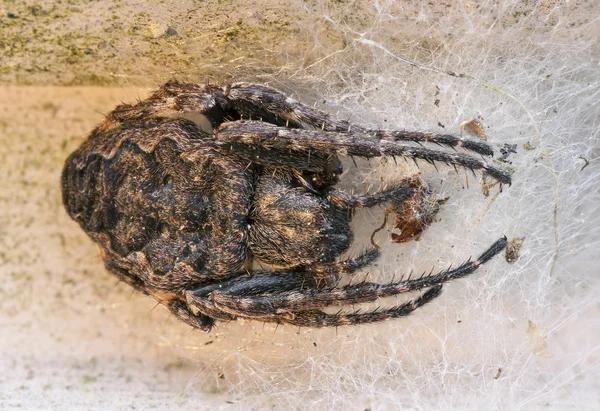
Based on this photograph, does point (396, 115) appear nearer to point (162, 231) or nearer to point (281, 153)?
point (281, 153)

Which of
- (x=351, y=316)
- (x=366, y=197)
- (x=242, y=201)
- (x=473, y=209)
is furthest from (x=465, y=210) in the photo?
(x=242, y=201)

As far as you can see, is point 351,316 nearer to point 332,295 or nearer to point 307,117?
point 332,295

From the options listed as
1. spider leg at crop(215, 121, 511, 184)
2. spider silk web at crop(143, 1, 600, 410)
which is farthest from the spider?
spider silk web at crop(143, 1, 600, 410)

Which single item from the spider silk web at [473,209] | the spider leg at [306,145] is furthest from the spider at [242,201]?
the spider silk web at [473,209]

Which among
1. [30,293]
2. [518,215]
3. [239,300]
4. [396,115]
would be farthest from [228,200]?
[30,293]

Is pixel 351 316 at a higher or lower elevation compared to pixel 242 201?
lower

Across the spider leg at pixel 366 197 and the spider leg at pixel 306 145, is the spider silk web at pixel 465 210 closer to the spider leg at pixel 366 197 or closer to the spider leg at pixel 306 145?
the spider leg at pixel 366 197

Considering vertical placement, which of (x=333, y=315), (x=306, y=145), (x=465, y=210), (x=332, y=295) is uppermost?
(x=306, y=145)
